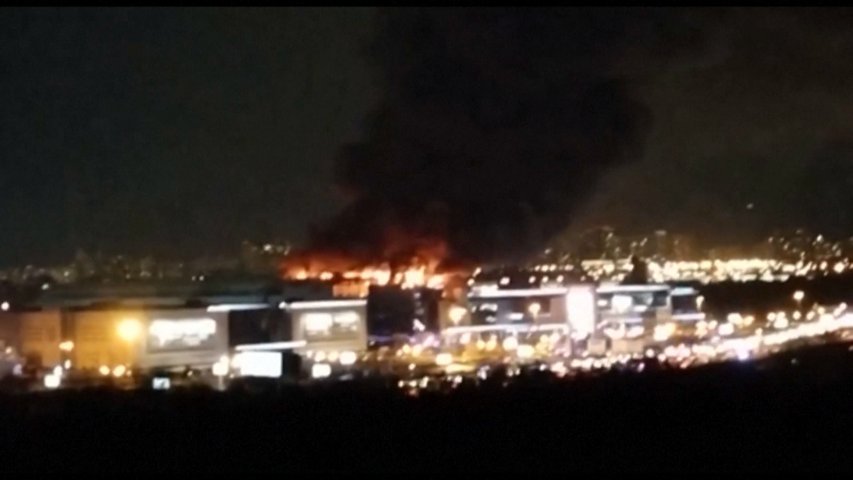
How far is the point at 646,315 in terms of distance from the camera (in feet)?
194

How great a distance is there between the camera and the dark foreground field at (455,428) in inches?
520

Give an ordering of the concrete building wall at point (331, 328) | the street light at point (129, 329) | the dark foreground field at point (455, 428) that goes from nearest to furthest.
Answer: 1. the dark foreground field at point (455, 428)
2. the street light at point (129, 329)
3. the concrete building wall at point (331, 328)

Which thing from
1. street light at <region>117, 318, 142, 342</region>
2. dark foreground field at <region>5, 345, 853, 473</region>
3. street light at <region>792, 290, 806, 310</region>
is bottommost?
dark foreground field at <region>5, 345, 853, 473</region>

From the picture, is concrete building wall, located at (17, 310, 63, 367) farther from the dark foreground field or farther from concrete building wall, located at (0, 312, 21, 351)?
the dark foreground field

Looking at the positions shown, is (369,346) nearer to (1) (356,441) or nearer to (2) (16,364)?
(2) (16,364)

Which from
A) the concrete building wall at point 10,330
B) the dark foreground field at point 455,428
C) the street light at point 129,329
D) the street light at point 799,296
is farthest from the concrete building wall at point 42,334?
the street light at point 799,296

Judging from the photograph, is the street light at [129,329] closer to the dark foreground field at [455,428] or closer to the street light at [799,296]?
the dark foreground field at [455,428]

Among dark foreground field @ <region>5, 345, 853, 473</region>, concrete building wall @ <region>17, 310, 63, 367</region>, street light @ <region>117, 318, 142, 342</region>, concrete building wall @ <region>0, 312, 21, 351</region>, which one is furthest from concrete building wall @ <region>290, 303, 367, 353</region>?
dark foreground field @ <region>5, 345, 853, 473</region>

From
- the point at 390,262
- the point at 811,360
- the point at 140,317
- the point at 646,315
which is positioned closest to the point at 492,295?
the point at 390,262

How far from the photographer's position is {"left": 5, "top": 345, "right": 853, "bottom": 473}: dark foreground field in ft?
43.3

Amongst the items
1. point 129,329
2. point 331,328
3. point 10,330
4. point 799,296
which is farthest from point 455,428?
point 799,296

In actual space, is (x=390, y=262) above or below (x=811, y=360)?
above

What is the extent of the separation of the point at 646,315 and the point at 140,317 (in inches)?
1017

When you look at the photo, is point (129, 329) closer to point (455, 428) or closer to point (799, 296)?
point (455, 428)
